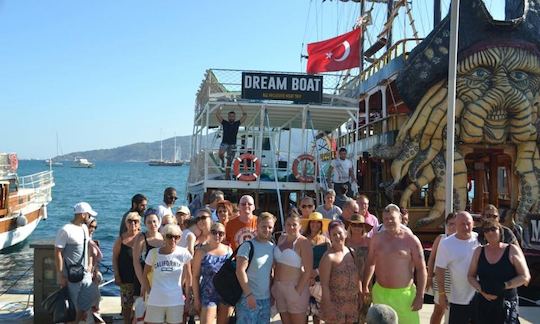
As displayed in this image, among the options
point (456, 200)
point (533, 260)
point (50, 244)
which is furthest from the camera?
point (456, 200)

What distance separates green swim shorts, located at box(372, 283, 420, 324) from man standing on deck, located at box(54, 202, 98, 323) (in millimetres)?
3039

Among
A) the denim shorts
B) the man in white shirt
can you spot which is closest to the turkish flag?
the man in white shirt

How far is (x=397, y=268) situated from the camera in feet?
16.8

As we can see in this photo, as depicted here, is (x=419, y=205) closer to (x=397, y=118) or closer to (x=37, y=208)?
(x=397, y=118)

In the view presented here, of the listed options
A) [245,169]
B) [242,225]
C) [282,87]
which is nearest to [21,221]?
→ [245,169]

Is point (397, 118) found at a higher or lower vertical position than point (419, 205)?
higher

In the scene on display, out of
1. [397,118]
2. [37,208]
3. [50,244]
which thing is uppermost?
[397,118]

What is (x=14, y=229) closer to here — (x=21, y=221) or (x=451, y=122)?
(x=21, y=221)

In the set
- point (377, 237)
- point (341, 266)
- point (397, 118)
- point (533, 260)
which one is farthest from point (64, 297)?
point (397, 118)

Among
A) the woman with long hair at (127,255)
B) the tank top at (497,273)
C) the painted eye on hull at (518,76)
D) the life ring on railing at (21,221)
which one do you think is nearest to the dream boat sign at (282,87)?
the painted eye on hull at (518,76)

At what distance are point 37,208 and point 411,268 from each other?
25500 mm

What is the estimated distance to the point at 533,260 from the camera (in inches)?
441

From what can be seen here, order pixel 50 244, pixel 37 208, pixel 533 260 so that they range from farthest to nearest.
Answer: pixel 37 208 → pixel 533 260 → pixel 50 244

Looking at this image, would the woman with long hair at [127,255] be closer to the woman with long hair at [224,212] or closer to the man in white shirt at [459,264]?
the woman with long hair at [224,212]
